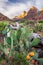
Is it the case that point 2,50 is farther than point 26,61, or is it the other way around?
point 2,50

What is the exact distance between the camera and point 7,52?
261 inches

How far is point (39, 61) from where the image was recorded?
6613mm

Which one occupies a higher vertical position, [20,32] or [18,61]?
[20,32]

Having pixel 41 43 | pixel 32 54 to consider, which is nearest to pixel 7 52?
pixel 32 54

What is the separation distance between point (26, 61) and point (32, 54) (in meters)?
0.23

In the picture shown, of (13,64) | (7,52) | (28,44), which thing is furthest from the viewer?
(28,44)

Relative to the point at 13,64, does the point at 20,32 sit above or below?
above

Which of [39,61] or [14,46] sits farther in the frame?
[14,46]

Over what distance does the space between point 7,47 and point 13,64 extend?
0.75 meters

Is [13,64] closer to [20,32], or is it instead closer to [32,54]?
[32,54]

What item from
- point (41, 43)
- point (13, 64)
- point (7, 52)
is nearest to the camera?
point (13, 64)

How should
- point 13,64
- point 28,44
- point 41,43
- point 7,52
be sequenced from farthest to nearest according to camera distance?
point 41,43 → point 28,44 → point 7,52 → point 13,64

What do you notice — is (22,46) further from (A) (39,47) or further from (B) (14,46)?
(A) (39,47)

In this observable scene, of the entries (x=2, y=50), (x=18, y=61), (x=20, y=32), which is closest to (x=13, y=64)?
(x=18, y=61)
